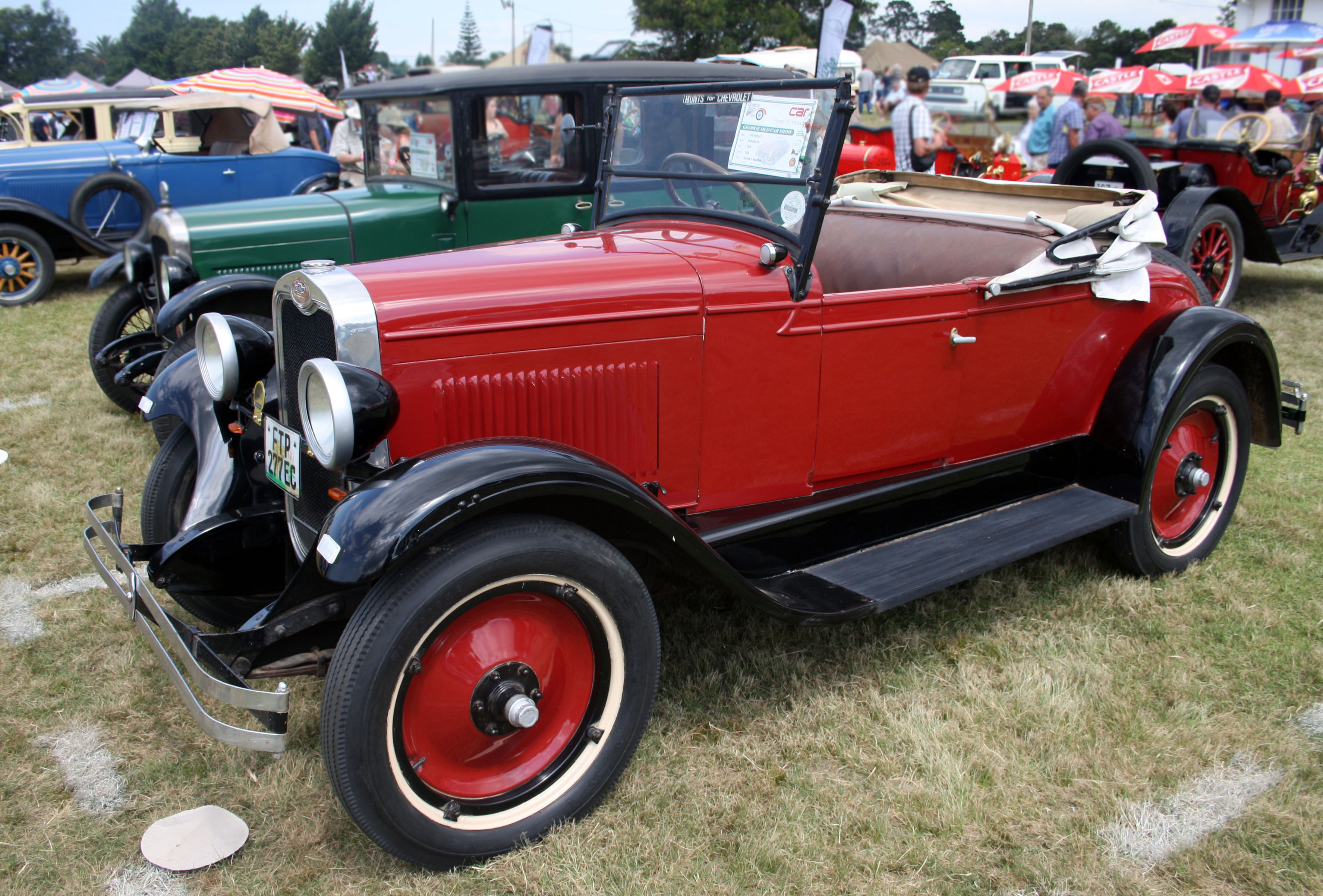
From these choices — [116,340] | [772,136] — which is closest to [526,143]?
[116,340]

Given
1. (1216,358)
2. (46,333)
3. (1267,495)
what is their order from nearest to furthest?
(1216,358), (1267,495), (46,333)

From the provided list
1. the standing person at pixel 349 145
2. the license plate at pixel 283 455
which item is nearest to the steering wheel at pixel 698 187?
the license plate at pixel 283 455

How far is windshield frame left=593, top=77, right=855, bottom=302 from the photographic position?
8.09ft

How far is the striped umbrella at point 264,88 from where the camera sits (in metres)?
13.3

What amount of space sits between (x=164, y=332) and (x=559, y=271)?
2.85m

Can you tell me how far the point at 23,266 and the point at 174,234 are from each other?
4.20 meters

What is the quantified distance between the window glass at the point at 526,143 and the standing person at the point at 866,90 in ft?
27.3

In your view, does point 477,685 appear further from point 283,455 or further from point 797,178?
point 797,178

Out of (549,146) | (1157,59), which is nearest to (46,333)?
(549,146)

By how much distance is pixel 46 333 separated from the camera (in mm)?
7141

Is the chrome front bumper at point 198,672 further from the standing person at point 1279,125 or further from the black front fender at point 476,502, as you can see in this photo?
the standing person at point 1279,125

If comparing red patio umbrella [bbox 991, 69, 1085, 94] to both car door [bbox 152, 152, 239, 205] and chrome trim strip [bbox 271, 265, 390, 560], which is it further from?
chrome trim strip [bbox 271, 265, 390, 560]

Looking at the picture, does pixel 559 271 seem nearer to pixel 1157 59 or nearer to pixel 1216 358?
pixel 1216 358

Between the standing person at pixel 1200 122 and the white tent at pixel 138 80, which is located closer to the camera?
the standing person at pixel 1200 122
